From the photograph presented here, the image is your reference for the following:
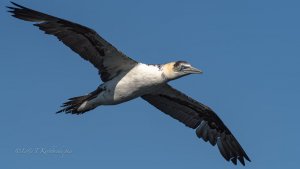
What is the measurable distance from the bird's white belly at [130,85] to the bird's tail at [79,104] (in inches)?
7.6

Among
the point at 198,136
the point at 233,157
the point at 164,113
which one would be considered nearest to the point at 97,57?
the point at 164,113

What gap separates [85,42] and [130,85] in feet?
6.41

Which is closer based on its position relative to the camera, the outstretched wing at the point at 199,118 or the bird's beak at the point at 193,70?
the bird's beak at the point at 193,70

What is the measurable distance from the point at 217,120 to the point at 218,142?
35.8 inches

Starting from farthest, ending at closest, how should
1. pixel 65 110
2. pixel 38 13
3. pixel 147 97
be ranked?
1. pixel 147 97
2. pixel 65 110
3. pixel 38 13

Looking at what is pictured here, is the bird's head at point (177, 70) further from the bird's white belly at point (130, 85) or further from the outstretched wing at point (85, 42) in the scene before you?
the outstretched wing at point (85, 42)

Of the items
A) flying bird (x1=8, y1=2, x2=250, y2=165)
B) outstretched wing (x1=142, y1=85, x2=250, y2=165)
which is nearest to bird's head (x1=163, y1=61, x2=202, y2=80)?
flying bird (x1=8, y1=2, x2=250, y2=165)

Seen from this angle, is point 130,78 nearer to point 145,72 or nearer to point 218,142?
point 145,72

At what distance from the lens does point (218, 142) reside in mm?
24172

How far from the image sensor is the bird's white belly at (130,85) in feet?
64.6

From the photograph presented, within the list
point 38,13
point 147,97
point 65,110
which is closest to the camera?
point 38,13

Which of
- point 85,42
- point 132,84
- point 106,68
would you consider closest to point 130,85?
point 132,84

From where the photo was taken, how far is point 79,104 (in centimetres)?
2064

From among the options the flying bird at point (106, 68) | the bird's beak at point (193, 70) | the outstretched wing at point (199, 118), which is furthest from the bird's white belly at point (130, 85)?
the outstretched wing at point (199, 118)
